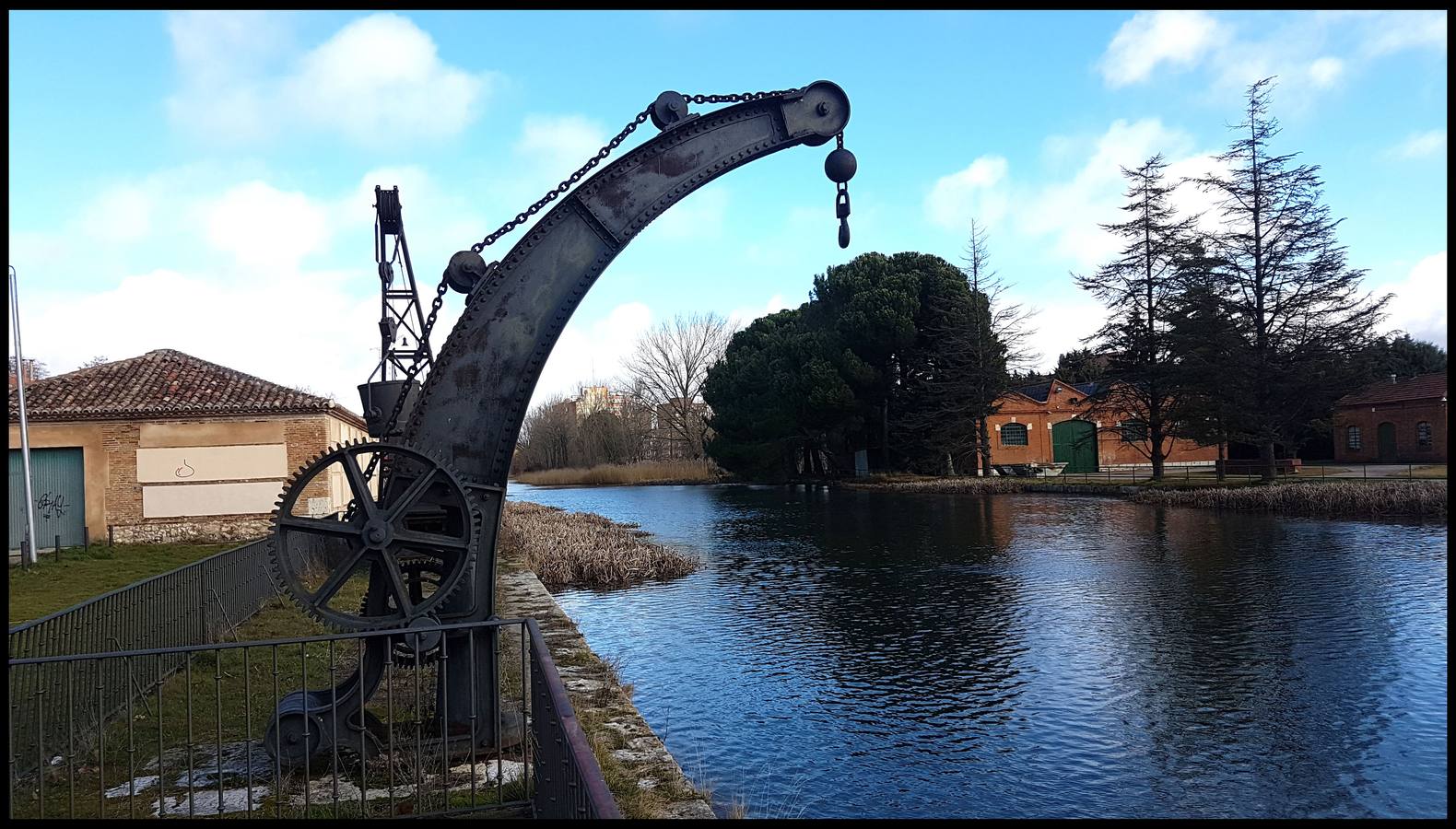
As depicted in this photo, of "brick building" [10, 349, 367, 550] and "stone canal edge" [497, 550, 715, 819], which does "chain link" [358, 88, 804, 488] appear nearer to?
"stone canal edge" [497, 550, 715, 819]

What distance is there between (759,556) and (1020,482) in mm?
20284

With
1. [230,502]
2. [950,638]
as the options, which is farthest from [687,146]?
[230,502]

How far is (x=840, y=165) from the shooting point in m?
6.88

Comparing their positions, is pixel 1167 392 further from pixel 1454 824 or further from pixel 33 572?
pixel 33 572

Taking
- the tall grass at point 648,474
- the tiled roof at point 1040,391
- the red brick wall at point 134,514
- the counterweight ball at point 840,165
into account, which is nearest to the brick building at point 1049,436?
the tiled roof at point 1040,391

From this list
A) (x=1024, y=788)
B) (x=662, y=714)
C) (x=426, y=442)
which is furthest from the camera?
(x=662, y=714)

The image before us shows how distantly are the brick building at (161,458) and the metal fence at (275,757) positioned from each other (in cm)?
1549

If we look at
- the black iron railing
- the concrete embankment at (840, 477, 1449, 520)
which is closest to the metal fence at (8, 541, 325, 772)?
the black iron railing

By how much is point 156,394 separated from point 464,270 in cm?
1972

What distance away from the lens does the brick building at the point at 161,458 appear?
20.9 meters

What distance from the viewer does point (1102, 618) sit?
12.5m

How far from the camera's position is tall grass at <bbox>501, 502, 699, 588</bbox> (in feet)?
58.1

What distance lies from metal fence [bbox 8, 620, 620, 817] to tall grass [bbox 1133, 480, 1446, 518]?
24.2 m

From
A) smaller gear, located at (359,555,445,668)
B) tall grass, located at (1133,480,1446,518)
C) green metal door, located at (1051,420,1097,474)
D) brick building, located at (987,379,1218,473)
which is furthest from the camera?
brick building, located at (987,379,1218,473)
